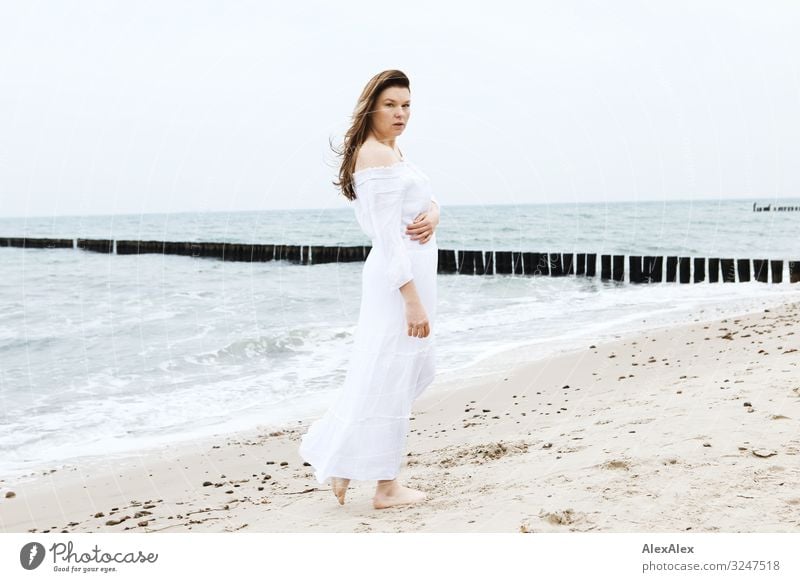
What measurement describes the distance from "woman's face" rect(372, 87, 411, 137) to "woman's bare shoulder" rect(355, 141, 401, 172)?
3.2 inches

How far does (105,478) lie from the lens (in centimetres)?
484

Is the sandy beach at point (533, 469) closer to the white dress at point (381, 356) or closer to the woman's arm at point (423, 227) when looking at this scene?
the white dress at point (381, 356)

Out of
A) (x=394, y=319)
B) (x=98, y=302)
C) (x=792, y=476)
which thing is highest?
(x=394, y=319)

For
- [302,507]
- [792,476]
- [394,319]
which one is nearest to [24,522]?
[302,507]

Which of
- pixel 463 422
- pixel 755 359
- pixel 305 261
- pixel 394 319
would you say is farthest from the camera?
pixel 305 261

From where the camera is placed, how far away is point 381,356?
3215 millimetres

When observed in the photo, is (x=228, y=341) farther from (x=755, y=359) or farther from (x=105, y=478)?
(x=755, y=359)

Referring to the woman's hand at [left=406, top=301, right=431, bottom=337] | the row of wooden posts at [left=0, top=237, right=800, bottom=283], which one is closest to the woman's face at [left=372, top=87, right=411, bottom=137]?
the woman's hand at [left=406, top=301, right=431, bottom=337]

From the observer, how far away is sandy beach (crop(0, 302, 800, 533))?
114 inches

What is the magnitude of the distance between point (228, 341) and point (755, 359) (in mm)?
6224

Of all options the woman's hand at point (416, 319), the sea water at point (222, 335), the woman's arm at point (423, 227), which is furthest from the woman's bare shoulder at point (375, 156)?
the sea water at point (222, 335)

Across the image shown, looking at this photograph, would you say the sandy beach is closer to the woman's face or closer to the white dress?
the white dress

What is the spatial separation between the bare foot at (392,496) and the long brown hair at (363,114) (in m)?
1.33

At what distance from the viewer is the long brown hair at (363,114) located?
309 cm
